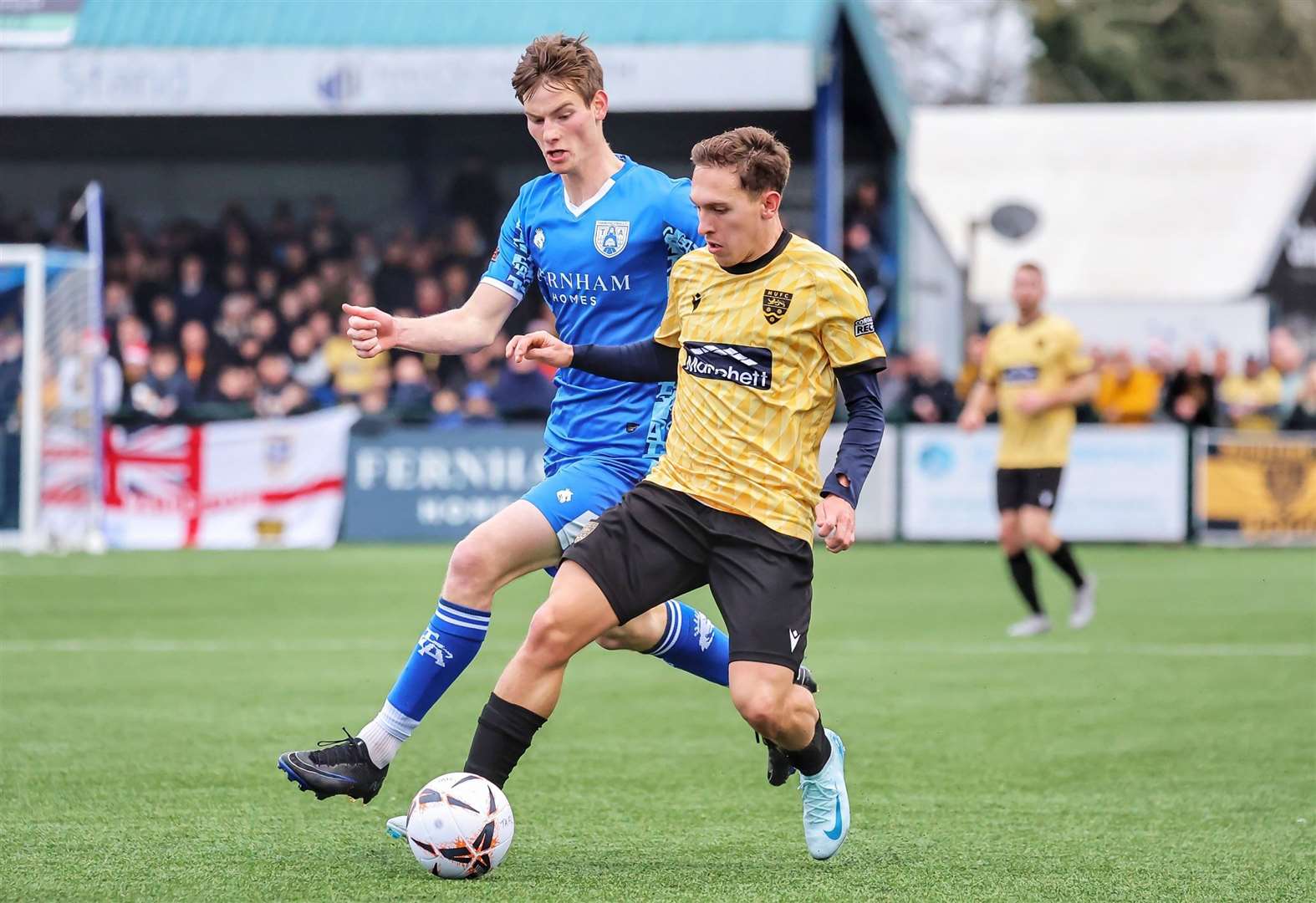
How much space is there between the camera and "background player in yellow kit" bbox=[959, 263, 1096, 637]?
39.9ft

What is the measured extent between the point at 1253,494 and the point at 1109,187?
12425mm

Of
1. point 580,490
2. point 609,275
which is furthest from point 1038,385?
point 580,490

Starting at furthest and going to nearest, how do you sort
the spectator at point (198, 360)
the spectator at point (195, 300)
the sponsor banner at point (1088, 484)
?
the spectator at point (195, 300), the spectator at point (198, 360), the sponsor banner at point (1088, 484)

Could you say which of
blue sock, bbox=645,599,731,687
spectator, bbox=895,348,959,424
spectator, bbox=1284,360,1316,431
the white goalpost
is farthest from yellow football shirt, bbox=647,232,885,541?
spectator, bbox=1284,360,1316,431

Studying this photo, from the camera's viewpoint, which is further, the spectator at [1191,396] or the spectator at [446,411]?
the spectator at [1191,396]

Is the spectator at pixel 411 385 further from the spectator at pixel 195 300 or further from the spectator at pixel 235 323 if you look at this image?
the spectator at pixel 195 300

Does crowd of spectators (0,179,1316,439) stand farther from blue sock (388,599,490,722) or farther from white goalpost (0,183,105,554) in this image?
blue sock (388,599,490,722)

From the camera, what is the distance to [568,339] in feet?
20.2

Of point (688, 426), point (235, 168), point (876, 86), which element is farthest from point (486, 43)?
point (688, 426)

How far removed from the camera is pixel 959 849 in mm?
5594

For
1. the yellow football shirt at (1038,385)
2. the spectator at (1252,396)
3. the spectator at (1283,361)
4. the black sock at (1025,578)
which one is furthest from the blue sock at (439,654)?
the spectator at (1283,361)

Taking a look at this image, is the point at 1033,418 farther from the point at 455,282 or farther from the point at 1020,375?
the point at 455,282

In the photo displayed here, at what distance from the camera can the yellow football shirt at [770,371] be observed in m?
5.29

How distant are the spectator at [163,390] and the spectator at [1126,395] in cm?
900
